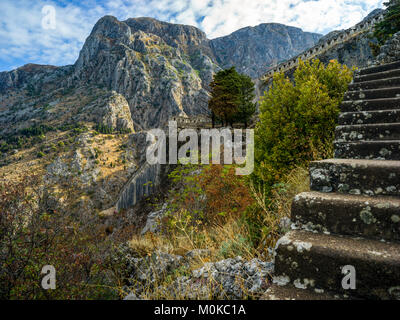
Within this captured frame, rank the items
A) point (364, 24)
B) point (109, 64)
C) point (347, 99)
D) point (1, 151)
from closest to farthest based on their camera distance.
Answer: point (347, 99)
point (364, 24)
point (1, 151)
point (109, 64)

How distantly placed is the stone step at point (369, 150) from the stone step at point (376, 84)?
2371 mm

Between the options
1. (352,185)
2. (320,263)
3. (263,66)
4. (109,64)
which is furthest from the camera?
(263,66)

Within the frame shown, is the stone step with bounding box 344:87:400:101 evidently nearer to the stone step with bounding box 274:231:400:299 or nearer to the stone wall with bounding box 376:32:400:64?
the stone wall with bounding box 376:32:400:64

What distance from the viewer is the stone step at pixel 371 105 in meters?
3.33

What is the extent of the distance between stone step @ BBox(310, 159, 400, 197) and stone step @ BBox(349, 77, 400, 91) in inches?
122

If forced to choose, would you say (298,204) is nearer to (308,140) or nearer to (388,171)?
(388,171)

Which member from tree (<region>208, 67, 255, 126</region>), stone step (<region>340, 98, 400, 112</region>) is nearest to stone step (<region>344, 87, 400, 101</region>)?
stone step (<region>340, 98, 400, 112</region>)

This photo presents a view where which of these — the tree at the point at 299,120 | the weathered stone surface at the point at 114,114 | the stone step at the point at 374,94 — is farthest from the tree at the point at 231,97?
the weathered stone surface at the point at 114,114

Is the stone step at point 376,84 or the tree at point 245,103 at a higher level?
the tree at point 245,103

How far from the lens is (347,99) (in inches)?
158

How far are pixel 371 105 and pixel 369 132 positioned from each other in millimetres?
975

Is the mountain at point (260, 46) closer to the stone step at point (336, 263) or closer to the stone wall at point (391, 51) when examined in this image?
the stone wall at point (391, 51)

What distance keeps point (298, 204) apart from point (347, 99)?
11.0 ft

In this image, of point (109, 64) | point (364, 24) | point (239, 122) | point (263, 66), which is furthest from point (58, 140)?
point (263, 66)
